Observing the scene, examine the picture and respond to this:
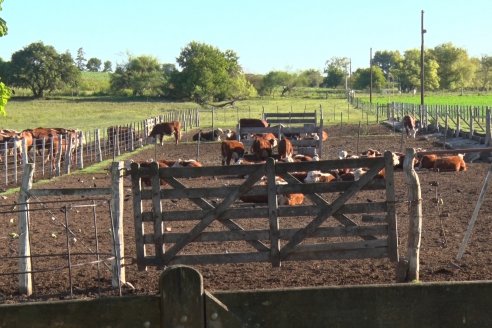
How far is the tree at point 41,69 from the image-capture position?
104750 millimetres

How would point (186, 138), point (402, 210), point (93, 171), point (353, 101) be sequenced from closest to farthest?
point (402, 210) < point (93, 171) < point (186, 138) < point (353, 101)

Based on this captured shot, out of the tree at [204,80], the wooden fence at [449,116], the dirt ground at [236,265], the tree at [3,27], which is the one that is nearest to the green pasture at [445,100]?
the tree at [204,80]

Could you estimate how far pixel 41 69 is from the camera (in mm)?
106000

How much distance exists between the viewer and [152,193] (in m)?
9.12

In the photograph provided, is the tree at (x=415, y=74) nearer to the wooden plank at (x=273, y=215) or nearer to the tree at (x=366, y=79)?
the tree at (x=366, y=79)

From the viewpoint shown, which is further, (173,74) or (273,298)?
(173,74)

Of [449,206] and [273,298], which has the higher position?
[273,298]

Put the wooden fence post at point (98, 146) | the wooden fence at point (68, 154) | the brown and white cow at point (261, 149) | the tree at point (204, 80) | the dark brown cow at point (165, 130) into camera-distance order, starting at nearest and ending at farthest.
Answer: the wooden fence at point (68, 154) → the brown and white cow at point (261, 149) → the wooden fence post at point (98, 146) → the dark brown cow at point (165, 130) → the tree at point (204, 80)

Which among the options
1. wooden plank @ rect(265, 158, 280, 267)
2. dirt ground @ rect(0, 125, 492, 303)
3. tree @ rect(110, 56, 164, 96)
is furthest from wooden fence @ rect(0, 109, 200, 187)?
tree @ rect(110, 56, 164, 96)

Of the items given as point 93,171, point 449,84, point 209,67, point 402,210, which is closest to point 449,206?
point 402,210

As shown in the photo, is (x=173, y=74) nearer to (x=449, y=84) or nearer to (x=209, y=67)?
(x=209, y=67)

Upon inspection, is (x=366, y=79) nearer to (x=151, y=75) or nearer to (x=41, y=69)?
(x=151, y=75)

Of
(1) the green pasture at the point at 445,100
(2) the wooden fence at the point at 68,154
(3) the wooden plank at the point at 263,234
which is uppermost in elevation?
(3) the wooden plank at the point at 263,234

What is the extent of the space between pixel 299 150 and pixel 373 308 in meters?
24.7
